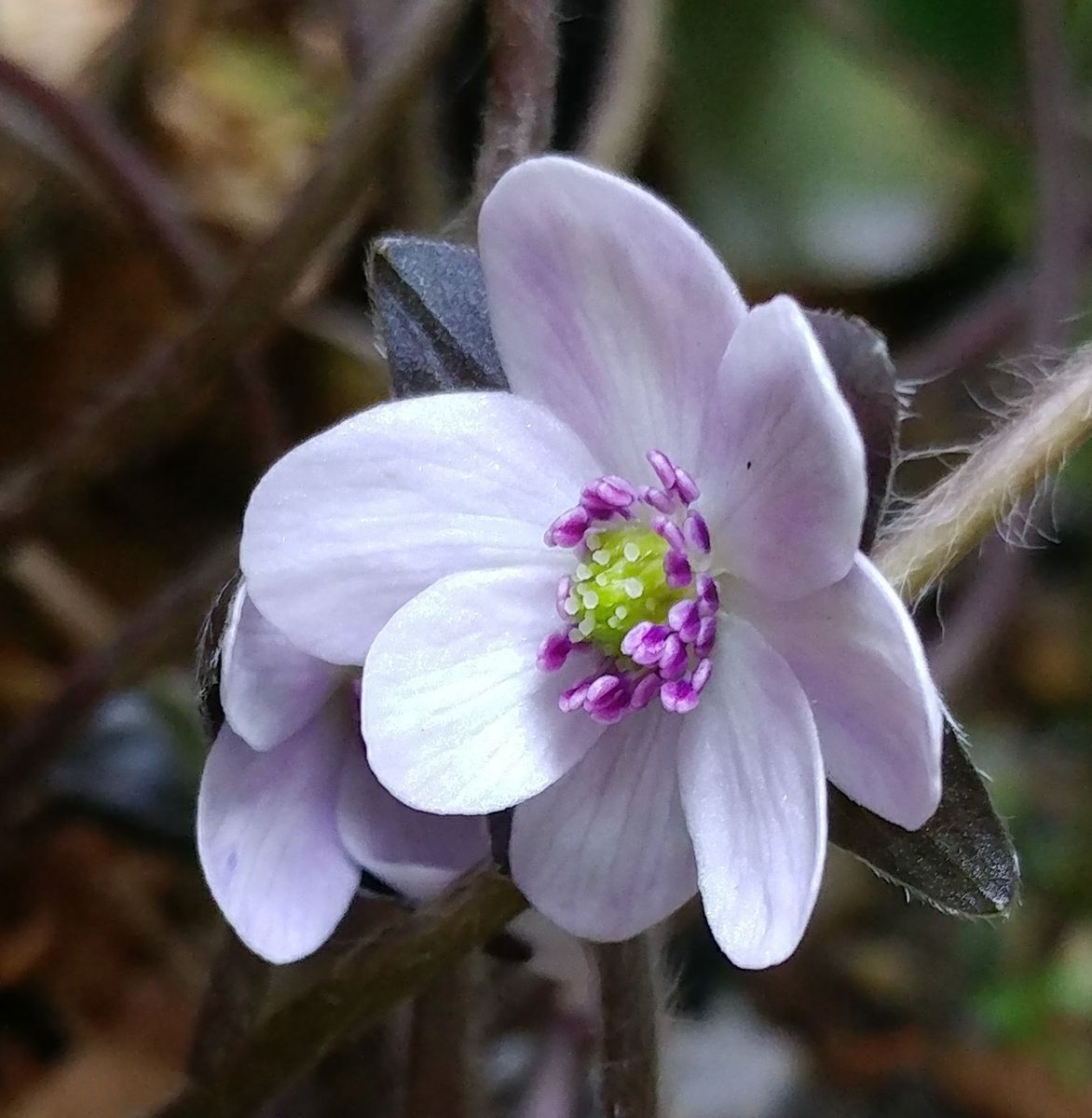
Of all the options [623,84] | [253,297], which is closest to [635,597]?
[253,297]

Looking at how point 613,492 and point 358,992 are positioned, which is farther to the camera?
point 358,992

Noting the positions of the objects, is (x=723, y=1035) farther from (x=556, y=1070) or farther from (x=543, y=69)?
(x=543, y=69)

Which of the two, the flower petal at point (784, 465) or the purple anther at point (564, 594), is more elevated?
the flower petal at point (784, 465)

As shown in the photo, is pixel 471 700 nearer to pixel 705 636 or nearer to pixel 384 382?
pixel 705 636

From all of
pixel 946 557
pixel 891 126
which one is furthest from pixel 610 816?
pixel 891 126

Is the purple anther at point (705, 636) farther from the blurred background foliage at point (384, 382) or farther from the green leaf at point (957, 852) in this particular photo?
the blurred background foliage at point (384, 382)

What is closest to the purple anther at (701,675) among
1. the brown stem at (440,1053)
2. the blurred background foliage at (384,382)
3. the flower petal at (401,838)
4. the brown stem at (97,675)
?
the flower petal at (401,838)
